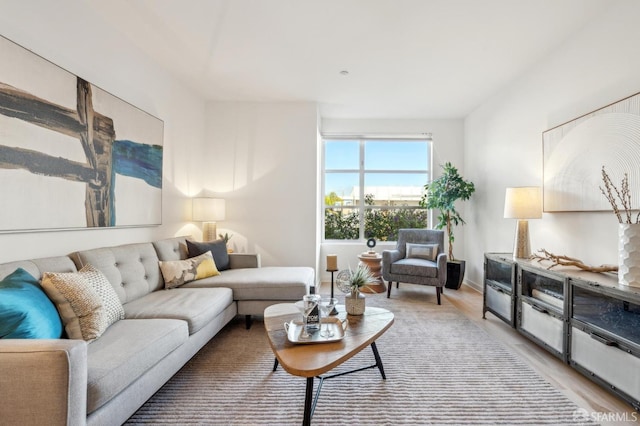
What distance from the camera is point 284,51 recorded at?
2.84 metres

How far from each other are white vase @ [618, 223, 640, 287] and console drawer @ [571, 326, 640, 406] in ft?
1.27

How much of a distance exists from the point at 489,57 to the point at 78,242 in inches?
155

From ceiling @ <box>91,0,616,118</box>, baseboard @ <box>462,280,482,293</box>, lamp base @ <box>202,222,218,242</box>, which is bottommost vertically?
baseboard @ <box>462,280,482,293</box>

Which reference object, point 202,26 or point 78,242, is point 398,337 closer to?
point 78,242

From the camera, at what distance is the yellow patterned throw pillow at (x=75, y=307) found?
60.2 inches

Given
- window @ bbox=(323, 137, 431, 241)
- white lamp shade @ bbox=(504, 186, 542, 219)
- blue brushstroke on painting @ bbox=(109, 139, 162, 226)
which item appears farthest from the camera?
window @ bbox=(323, 137, 431, 241)

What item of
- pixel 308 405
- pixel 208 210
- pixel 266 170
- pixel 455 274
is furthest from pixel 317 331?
pixel 455 274

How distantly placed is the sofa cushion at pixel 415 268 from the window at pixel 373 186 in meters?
1.15

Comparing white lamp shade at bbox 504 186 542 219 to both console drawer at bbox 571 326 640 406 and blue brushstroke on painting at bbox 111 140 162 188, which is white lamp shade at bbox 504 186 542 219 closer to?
console drawer at bbox 571 326 640 406

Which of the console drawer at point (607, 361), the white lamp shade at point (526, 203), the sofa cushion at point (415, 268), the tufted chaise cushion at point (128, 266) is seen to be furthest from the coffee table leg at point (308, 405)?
the sofa cushion at point (415, 268)

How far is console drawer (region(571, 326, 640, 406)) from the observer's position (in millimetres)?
1573

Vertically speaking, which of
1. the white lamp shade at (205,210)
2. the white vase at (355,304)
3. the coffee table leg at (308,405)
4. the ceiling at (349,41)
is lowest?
the coffee table leg at (308,405)

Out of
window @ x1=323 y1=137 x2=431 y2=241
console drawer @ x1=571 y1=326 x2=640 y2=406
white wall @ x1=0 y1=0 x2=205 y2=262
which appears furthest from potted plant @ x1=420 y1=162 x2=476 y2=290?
white wall @ x1=0 y1=0 x2=205 y2=262

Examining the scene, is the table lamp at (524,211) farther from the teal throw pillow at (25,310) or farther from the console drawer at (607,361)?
the teal throw pillow at (25,310)
